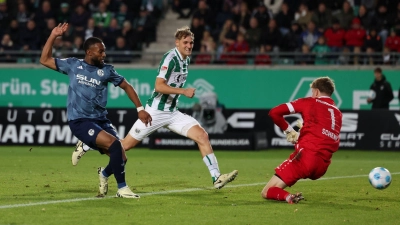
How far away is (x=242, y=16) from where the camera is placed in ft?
85.3

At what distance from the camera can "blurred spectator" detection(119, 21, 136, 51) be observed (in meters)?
26.4

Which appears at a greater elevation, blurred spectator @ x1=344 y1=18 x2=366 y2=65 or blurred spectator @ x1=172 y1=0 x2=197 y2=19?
blurred spectator @ x1=172 y1=0 x2=197 y2=19

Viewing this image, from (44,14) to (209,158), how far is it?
17.6 m

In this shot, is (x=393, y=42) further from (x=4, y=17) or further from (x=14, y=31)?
(x=4, y=17)

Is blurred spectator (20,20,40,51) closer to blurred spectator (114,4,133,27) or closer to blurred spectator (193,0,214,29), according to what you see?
blurred spectator (114,4,133,27)

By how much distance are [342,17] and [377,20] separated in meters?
1.08

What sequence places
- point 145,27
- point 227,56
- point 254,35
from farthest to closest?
point 145,27 → point 254,35 → point 227,56

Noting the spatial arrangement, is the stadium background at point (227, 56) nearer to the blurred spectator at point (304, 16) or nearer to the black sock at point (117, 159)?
the blurred spectator at point (304, 16)

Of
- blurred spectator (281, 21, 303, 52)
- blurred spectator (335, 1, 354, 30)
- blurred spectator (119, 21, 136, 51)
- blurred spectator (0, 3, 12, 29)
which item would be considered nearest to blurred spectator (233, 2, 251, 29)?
blurred spectator (281, 21, 303, 52)

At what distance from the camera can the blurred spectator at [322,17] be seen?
25027mm

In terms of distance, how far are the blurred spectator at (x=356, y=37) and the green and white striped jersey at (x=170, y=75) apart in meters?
13.2

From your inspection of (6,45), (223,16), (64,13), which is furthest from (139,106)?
(64,13)

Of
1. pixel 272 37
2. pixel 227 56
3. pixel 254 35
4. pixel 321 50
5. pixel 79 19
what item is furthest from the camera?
pixel 79 19

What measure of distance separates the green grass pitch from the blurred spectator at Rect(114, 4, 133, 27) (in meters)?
10.7
